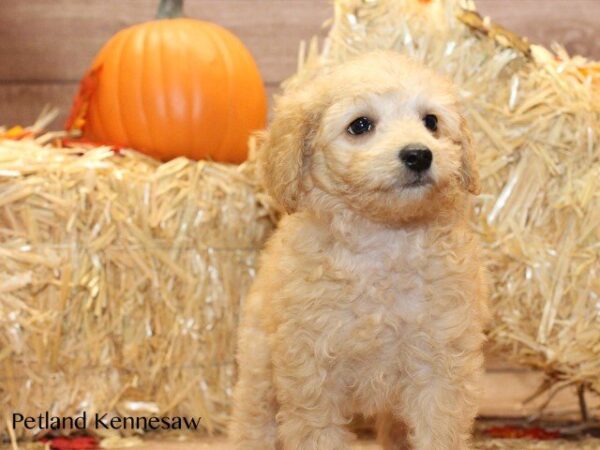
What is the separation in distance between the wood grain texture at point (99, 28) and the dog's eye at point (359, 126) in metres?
1.90

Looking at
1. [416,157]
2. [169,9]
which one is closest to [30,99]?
[169,9]

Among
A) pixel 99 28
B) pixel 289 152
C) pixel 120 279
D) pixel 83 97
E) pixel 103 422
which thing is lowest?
pixel 103 422

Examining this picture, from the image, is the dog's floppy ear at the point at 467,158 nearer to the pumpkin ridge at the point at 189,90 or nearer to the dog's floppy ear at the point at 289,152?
the dog's floppy ear at the point at 289,152

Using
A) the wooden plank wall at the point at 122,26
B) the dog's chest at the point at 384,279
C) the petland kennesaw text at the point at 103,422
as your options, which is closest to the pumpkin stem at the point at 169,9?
the wooden plank wall at the point at 122,26

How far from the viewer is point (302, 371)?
2230mm

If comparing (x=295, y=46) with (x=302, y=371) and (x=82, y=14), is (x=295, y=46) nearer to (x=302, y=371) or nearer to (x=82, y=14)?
(x=82, y=14)

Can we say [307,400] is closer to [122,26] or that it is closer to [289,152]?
[289,152]

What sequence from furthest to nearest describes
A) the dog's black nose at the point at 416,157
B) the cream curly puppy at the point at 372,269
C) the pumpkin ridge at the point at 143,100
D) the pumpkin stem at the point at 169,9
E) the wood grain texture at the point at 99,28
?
1. the wood grain texture at the point at 99,28
2. the pumpkin stem at the point at 169,9
3. the pumpkin ridge at the point at 143,100
4. the cream curly puppy at the point at 372,269
5. the dog's black nose at the point at 416,157

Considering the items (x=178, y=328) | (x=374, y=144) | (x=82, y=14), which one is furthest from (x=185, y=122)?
(x=374, y=144)

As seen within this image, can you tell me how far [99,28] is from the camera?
4016 mm

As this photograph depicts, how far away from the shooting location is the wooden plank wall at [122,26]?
399 centimetres

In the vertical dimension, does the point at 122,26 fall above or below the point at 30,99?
above

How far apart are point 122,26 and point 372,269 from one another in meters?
2.24

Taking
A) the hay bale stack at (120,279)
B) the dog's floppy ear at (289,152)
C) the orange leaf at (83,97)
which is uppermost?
the dog's floppy ear at (289,152)
